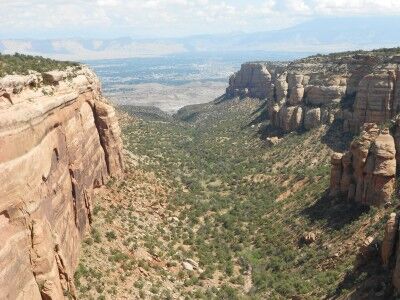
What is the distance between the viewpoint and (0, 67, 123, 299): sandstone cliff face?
84.3ft

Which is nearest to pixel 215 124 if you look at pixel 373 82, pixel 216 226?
pixel 373 82

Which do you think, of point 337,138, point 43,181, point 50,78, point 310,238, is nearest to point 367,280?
point 310,238

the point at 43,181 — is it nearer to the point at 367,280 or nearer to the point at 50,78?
the point at 50,78

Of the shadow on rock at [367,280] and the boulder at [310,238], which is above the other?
the shadow on rock at [367,280]

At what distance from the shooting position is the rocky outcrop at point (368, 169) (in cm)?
4603

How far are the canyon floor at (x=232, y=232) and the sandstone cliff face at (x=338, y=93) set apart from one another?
424 centimetres

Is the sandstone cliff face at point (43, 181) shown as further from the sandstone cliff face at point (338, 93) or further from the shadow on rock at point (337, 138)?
the sandstone cliff face at point (338, 93)

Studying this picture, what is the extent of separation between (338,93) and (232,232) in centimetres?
3813

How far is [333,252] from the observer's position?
4438 centimetres

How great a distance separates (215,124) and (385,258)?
99.8 meters

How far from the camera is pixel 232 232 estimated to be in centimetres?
5928

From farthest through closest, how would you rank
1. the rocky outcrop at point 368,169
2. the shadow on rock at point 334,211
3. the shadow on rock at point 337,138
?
the shadow on rock at point 337,138
the shadow on rock at point 334,211
the rocky outcrop at point 368,169

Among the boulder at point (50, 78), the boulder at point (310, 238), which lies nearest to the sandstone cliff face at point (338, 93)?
the boulder at point (310, 238)

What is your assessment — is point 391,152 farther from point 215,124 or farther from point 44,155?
point 215,124
